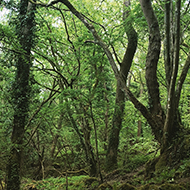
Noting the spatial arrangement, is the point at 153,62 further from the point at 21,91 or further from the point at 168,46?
the point at 21,91

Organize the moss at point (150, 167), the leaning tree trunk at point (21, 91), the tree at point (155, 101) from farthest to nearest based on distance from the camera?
the leaning tree trunk at point (21, 91) → the moss at point (150, 167) → the tree at point (155, 101)

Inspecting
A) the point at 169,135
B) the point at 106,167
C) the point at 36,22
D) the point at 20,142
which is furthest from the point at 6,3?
the point at 106,167

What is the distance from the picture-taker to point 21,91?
6.34 metres

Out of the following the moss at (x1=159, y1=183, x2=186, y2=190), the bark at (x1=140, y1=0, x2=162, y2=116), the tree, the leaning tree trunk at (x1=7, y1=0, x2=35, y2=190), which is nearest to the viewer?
the moss at (x1=159, y1=183, x2=186, y2=190)

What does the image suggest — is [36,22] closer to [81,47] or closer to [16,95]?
[81,47]

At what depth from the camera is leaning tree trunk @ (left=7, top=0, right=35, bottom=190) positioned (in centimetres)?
577

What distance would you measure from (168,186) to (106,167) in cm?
478

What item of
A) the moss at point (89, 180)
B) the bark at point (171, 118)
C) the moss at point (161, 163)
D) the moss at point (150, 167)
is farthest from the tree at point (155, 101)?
the moss at point (89, 180)

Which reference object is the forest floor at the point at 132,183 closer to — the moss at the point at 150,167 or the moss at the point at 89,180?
the moss at the point at 89,180

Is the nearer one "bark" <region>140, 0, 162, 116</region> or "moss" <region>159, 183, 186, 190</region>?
"moss" <region>159, 183, 186, 190</region>

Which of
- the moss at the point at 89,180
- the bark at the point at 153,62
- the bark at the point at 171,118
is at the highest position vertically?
the bark at the point at 153,62

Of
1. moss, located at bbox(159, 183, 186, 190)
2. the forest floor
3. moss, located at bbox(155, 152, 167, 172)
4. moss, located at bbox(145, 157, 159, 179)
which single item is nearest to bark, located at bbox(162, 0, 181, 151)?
moss, located at bbox(155, 152, 167, 172)

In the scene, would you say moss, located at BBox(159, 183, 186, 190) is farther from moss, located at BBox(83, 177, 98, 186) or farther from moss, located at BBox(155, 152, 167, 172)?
moss, located at BBox(83, 177, 98, 186)

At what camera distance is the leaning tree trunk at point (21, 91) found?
18.9ft
